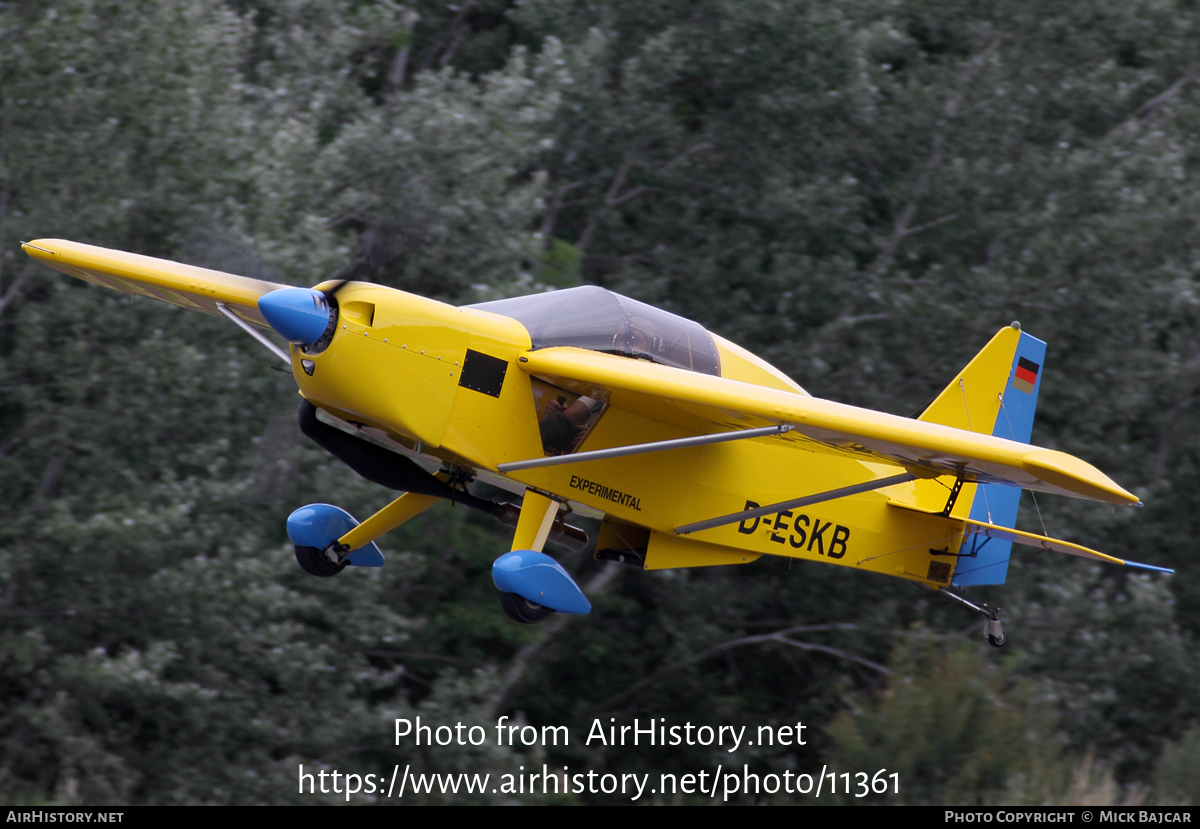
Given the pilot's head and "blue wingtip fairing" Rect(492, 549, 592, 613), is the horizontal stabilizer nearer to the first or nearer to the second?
the pilot's head

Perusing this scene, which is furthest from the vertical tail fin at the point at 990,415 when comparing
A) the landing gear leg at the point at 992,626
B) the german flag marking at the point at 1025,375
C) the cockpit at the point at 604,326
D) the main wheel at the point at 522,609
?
the main wheel at the point at 522,609

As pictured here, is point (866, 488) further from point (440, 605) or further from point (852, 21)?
point (852, 21)

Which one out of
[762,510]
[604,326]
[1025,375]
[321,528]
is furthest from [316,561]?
[1025,375]

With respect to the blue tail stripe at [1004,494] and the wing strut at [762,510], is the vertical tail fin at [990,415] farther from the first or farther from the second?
the wing strut at [762,510]

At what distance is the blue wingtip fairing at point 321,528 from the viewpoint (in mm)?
8250

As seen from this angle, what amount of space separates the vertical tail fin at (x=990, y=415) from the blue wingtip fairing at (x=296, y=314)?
4732 millimetres

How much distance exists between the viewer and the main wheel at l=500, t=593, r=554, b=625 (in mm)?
7086

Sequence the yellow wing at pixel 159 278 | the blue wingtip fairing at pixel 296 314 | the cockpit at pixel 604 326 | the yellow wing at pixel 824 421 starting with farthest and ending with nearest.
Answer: the yellow wing at pixel 159 278
the cockpit at pixel 604 326
the blue wingtip fairing at pixel 296 314
the yellow wing at pixel 824 421

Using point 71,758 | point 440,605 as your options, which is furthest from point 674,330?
point 440,605

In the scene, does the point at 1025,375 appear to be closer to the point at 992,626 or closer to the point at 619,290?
the point at 992,626

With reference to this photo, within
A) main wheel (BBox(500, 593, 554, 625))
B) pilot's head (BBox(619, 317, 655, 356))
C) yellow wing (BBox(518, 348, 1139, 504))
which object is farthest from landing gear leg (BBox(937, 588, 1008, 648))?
main wheel (BBox(500, 593, 554, 625))

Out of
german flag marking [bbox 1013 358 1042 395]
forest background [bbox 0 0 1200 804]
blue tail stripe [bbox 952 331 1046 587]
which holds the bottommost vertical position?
forest background [bbox 0 0 1200 804]

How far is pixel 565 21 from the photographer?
62.2 feet

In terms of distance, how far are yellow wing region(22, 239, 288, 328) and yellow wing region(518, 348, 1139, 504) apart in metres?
2.18
